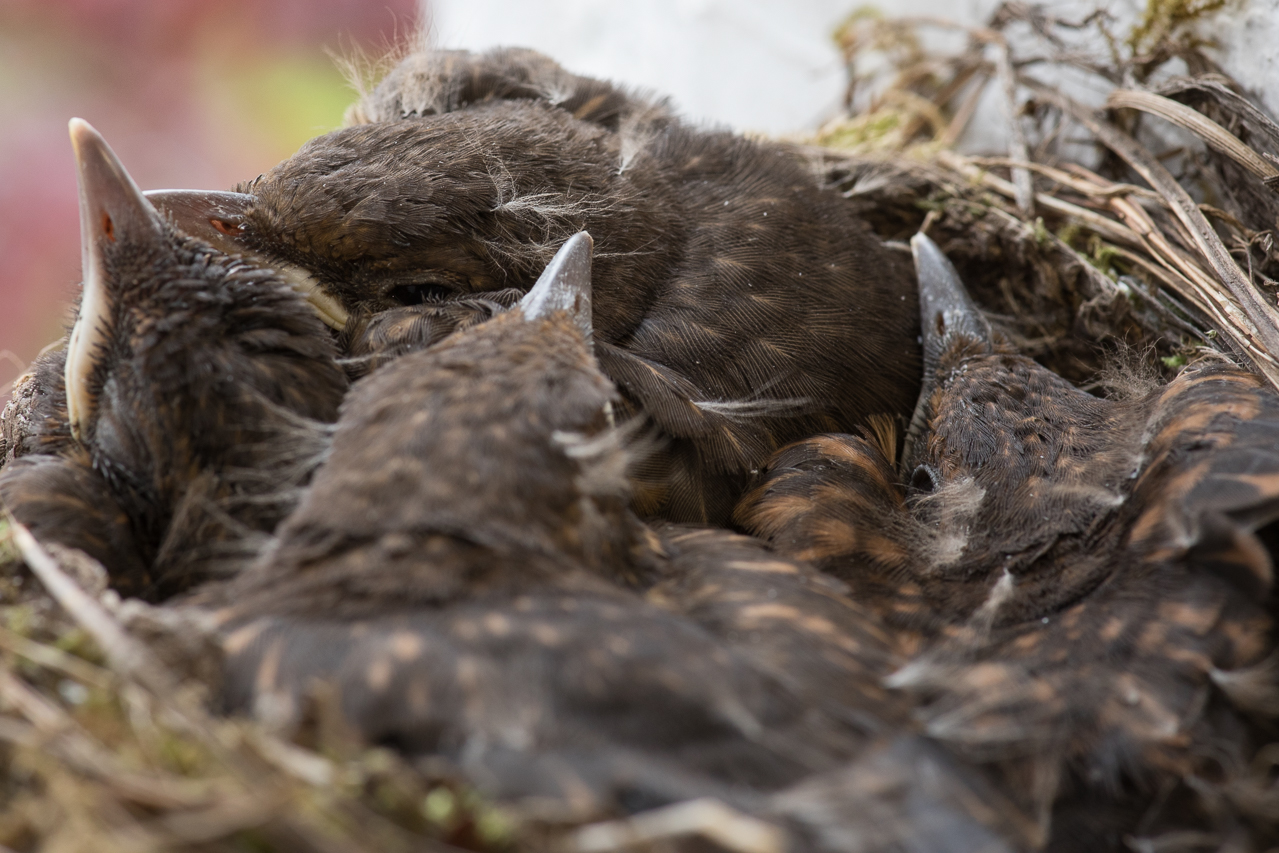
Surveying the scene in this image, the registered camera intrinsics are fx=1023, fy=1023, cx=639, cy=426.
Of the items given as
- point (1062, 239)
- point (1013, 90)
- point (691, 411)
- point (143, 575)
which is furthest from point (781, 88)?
point (143, 575)

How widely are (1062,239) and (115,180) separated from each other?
1.42 metres

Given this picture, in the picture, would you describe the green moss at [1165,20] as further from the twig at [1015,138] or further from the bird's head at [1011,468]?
the bird's head at [1011,468]

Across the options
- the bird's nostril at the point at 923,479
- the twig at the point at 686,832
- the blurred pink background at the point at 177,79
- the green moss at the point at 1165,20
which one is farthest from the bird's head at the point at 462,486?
the blurred pink background at the point at 177,79

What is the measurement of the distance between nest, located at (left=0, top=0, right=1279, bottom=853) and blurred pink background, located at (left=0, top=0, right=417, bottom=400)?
145 centimetres

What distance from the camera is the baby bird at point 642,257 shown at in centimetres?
135

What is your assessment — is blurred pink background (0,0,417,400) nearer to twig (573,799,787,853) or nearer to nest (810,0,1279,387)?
nest (810,0,1279,387)

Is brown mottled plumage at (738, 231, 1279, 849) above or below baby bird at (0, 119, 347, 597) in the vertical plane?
above

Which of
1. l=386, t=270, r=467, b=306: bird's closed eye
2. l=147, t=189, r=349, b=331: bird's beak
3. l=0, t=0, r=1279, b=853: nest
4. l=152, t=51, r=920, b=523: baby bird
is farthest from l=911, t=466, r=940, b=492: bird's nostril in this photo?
l=147, t=189, r=349, b=331: bird's beak

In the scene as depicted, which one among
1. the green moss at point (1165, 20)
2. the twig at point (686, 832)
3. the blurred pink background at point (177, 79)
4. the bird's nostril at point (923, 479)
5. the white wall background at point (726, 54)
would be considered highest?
the green moss at point (1165, 20)

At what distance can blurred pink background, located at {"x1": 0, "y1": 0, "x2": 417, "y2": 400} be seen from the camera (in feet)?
8.98

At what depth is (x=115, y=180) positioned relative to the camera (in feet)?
3.78

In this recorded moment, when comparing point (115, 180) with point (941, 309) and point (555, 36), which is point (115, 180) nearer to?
point (941, 309)

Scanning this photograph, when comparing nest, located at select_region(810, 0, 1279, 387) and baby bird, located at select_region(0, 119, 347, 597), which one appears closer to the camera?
baby bird, located at select_region(0, 119, 347, 597)

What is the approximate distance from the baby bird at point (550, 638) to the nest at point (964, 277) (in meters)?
0.05
